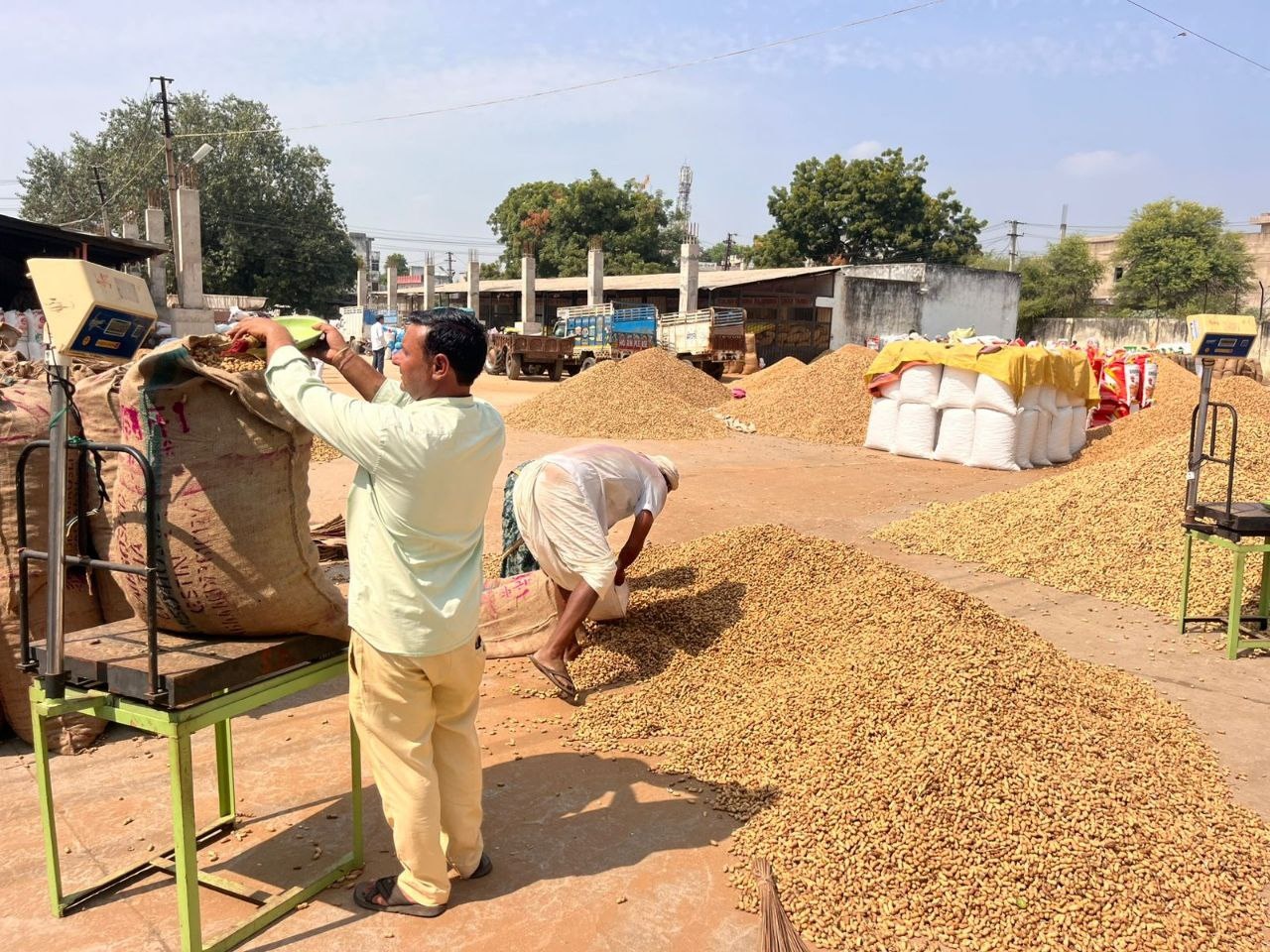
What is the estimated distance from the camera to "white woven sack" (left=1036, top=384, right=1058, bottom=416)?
447 inches

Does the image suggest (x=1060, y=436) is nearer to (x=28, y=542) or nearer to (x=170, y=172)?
(x=28, y=542)

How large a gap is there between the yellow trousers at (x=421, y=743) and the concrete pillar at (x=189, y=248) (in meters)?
19.2

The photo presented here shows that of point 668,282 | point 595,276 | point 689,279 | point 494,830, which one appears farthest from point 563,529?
point 668,282

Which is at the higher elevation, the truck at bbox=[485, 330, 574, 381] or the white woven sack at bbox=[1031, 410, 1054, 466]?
the truck at bbox=[485, 330, 574, 381]

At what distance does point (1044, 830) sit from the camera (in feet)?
8.82

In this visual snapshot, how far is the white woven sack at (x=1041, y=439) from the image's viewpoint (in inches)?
451

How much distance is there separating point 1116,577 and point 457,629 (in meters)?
5.24

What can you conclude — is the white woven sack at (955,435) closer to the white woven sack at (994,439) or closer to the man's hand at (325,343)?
the white woven sack at (994,439)

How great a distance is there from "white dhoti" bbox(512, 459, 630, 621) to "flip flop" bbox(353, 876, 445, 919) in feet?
5.03

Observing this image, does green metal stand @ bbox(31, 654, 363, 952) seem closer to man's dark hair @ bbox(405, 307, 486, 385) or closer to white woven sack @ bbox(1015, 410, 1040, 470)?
man's dark hair @ bbox(405, 307, 486, 385)

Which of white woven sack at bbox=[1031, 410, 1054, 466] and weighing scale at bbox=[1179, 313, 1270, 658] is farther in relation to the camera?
white woven sack at bbox=[1031, 410, 1054, 466]

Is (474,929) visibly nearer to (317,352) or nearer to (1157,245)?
(317,352)

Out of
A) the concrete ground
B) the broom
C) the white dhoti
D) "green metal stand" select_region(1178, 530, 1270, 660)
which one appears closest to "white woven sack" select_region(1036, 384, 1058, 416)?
"green metal stand" select_region(1178, 530, 1270, 660)

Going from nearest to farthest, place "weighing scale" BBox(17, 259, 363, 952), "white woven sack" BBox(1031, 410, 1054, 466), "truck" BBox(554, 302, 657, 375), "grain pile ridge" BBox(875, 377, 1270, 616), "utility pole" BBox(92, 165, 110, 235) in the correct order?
"weighing scale" BBox(17, 259, 363, 952) < "grain pile ridge" BBox(875, 377, 1270, 616) < "white woven sack" BBox(1031, 410, 1054, 466) < "truck" BBox(554, 302, 657, 375) < "utility pole" BBox(92, 165, 110, 235)
